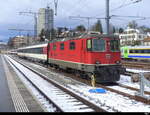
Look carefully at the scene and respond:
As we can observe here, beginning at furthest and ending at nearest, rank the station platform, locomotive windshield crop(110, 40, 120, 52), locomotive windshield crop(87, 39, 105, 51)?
locomotive windshield crop(110, 40, 120, 52) < locomotive windshield crop(87, 39, 105, 51) < the station platform

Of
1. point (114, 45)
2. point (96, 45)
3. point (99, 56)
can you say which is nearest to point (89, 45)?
point (96, 45)

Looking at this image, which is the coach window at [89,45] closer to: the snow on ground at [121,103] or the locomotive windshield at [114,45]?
the locomotive windshield at [114,45]

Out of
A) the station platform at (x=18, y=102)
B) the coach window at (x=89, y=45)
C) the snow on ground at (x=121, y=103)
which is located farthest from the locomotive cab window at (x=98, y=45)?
the station platform at (x=18, y=102)

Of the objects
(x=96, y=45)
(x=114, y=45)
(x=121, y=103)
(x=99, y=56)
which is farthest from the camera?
(x=114, y=45)

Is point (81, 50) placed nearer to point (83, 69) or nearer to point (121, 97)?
point (83, 69)

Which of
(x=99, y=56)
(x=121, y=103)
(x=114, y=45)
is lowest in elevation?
(x=121, y=103)

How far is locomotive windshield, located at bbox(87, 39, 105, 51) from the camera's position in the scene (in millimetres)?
13884

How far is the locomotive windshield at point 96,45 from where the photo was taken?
45.5 feet

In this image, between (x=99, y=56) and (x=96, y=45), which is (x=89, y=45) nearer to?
(x=96, y=45)

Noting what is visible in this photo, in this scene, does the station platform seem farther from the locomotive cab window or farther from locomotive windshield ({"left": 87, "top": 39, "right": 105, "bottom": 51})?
the locomotive cab window

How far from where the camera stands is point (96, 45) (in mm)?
14055

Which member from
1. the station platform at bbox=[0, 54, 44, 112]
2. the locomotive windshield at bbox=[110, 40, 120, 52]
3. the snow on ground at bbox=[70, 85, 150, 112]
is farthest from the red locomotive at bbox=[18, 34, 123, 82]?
the station platform at bbox=[0, 54, 44, 112]

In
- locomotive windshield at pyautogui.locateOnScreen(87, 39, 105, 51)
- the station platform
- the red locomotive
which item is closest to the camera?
the station platform

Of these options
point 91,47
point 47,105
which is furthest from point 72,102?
point 91,47
